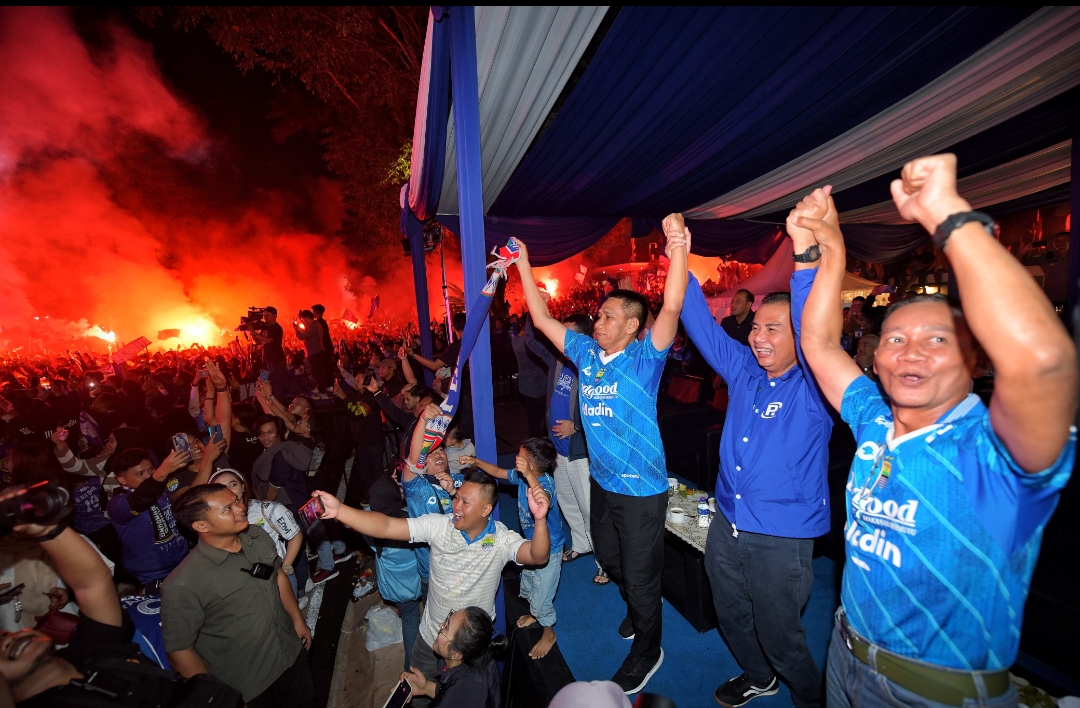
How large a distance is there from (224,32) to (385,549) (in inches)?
500

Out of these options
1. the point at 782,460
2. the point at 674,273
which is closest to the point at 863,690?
the point at 782,460

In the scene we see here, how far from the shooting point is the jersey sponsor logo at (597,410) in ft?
9.75

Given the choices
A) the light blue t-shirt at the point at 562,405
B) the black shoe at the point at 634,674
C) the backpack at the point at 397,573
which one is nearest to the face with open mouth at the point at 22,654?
the backpack at the point at 397,573

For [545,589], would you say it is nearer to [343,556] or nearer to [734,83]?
[343,556]

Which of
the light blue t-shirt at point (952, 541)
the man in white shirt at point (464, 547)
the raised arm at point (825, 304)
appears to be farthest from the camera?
the man in white shirt at point (464, 547)

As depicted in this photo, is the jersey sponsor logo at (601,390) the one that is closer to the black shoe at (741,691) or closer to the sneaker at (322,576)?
the black shoe at (741,691)

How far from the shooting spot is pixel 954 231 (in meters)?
1.17

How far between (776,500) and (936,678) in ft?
3.25

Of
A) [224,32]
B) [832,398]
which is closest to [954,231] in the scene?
[832,398]

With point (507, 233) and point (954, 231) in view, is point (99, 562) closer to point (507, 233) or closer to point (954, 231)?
point (954, 231)

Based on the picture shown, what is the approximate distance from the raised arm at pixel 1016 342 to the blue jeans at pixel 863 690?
0.78 m

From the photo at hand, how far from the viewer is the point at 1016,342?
3.55 ft

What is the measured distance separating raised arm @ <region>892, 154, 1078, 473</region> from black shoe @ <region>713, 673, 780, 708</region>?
2475mm

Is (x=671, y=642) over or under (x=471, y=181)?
under
